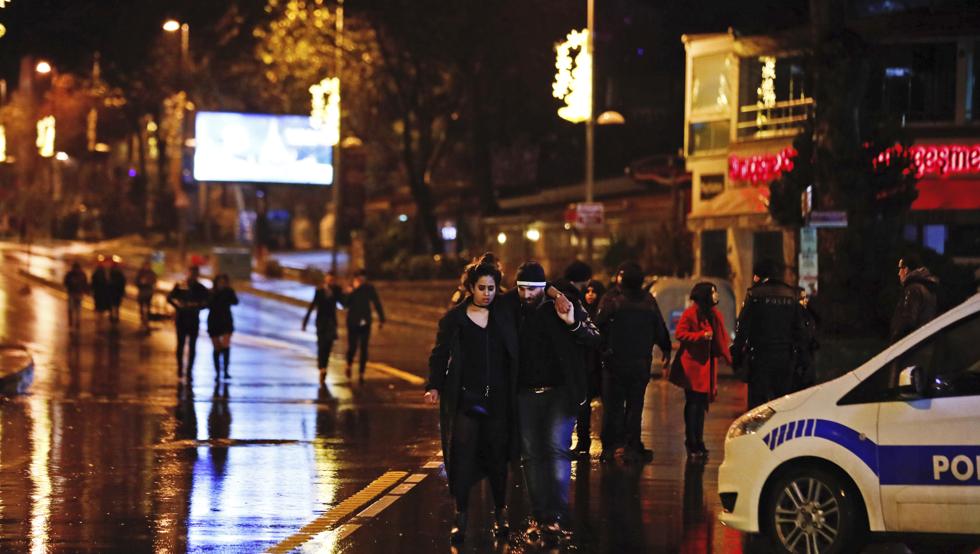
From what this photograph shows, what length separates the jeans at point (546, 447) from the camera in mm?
9641

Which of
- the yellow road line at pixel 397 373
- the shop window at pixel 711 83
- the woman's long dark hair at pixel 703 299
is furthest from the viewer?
the shop window at pixel 711 83

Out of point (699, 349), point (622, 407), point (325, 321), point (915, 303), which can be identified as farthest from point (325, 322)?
point (915, 303)

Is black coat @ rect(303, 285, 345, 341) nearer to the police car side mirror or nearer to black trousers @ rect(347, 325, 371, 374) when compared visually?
black trousers @ rect(347, 325, 371, 374)

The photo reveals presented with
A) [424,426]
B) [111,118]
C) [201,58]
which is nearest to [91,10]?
[424,426]

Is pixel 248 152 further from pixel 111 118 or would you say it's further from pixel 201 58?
pixel 111 118

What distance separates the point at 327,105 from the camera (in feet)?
161

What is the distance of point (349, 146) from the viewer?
5181 cm

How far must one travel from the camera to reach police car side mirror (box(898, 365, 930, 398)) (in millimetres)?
8008

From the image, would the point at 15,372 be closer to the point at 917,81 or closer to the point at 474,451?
the point at 474,451

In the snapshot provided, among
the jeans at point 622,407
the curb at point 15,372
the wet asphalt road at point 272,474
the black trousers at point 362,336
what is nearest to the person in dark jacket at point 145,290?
the curb at point 15,372

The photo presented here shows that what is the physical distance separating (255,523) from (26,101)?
3605 inches

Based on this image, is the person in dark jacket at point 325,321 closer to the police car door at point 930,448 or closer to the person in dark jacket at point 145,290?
the person in dark jacket at point 145,290

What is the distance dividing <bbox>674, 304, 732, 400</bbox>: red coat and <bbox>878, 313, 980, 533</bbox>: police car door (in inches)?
208

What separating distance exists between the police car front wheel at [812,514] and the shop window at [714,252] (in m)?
28.3
